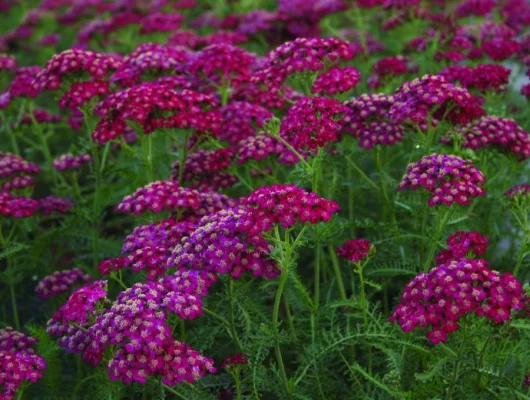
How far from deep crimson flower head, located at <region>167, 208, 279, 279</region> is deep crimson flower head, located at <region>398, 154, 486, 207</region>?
2.68 feet

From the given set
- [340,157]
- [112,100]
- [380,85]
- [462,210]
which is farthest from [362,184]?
[112,100]

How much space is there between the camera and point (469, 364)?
3729mm

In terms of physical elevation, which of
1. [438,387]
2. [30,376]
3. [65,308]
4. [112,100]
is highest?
[112,100]

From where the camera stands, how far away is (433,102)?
4.33 metres

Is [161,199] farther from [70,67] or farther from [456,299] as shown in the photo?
[456,299]

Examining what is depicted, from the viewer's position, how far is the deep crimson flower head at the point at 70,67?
16.9ft

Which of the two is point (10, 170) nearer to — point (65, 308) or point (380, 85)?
point (65, 308)

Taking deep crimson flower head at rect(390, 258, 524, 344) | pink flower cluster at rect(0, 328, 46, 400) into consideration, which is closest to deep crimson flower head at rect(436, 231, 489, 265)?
deep crimson flower head at rect(390, 258, 524, 344)

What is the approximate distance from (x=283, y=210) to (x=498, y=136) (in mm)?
1737

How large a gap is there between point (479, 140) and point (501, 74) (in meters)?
0.59

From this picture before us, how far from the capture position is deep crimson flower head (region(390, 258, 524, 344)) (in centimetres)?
322

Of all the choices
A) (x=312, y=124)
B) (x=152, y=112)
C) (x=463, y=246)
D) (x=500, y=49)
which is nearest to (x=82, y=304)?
(x=312, y=124)

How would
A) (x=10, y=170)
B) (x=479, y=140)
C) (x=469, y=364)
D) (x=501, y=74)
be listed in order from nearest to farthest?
(x=469, y=364) → (x=479, y=140) → (x=501, y=74) → (x=10, y=170)

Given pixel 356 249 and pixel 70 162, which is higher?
pixel 356 249
